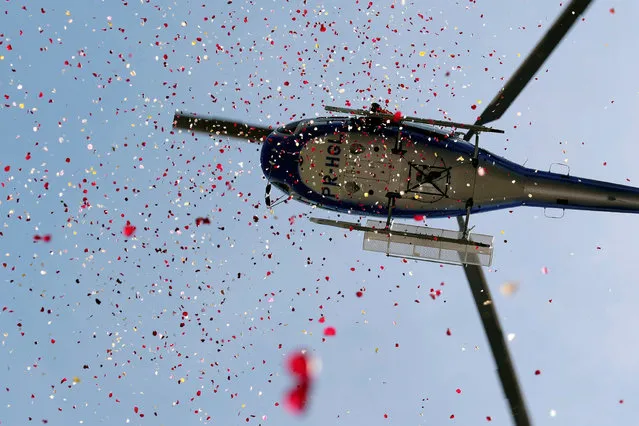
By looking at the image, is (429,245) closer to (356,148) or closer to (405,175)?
(405,175)

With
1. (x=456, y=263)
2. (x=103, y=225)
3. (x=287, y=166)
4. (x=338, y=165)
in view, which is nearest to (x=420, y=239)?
(x=456, y=263)

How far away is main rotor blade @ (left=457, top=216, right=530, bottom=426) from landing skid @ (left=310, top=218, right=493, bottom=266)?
0.61 metres

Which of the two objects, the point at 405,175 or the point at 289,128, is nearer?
the point at 405,175

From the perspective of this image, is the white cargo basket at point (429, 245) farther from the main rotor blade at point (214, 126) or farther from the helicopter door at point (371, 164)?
the main rotor blade at point (214, 126)

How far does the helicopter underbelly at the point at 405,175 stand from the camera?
1440 cm

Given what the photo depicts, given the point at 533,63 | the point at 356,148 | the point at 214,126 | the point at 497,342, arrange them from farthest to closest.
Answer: the point at 214,126 → the point at 356,148 → the point at 497,342 → the point at 533,63

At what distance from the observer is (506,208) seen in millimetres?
15055

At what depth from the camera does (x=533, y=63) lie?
13539 millimetres

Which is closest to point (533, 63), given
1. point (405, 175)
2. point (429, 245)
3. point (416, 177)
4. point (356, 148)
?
point (416, 177)

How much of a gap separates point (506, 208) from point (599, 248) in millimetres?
2287

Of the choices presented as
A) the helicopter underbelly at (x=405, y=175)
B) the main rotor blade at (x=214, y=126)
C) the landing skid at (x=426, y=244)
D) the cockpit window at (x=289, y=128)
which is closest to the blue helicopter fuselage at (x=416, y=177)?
the helicopter underbelly at (x=405, y=175)

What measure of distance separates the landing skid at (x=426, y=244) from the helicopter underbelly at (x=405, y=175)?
76cm

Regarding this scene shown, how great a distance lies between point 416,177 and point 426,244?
1.51 metres

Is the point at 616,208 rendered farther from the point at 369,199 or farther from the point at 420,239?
the point at 369,199
